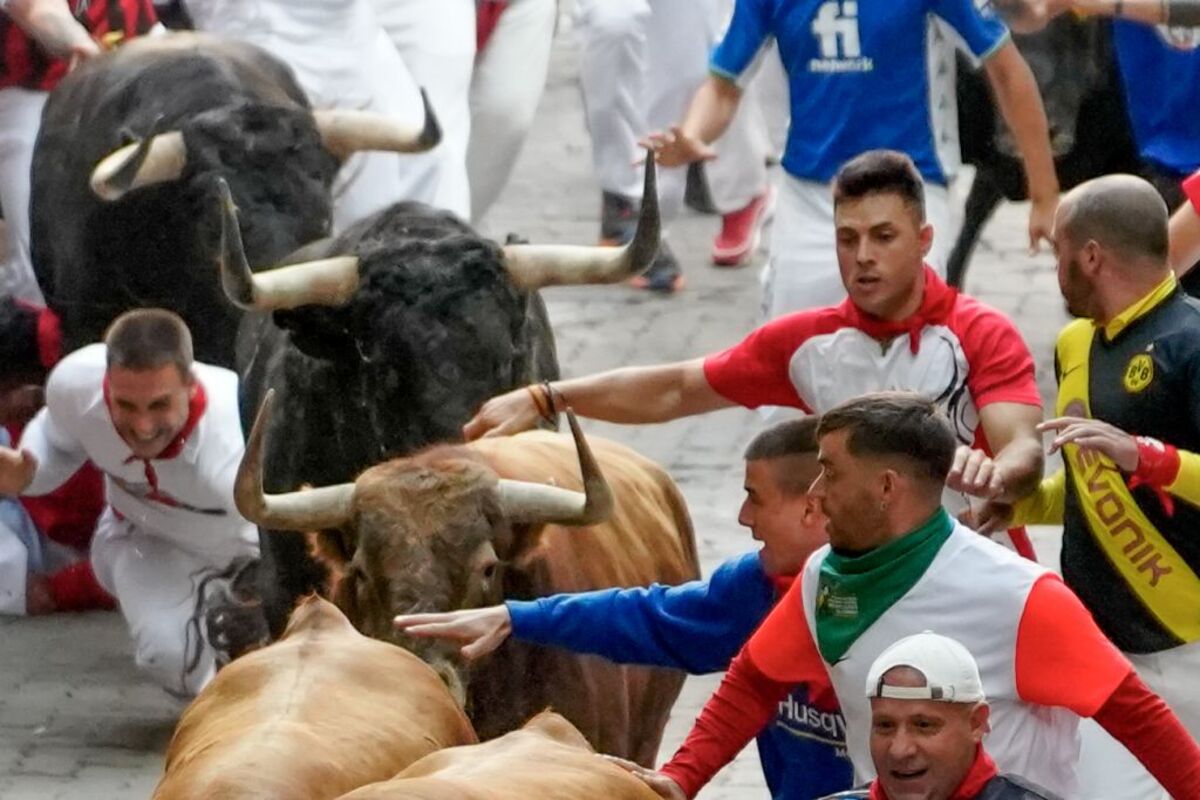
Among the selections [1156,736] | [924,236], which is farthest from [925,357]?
[1156,736]

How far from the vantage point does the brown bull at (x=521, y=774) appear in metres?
4.50

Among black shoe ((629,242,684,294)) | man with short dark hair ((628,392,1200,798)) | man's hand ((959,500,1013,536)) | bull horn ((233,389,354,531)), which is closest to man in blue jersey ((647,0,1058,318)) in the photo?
bull horn ((233,389,354,531))

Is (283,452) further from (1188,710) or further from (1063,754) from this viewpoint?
(1063,754)

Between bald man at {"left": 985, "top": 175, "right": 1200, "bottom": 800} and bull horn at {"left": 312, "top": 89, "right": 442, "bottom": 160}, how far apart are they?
14.1ft

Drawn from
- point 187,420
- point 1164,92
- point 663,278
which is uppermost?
point 1164,92

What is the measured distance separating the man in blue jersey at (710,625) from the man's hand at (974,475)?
0.32 metres

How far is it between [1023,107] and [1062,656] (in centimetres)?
415

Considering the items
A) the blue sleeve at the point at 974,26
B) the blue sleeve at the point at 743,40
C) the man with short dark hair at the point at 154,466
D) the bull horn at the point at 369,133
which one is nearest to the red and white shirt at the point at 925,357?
the blue sleeve at the point at 974,26

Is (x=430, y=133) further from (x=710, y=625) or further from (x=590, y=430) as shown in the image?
(x=710, y=625)

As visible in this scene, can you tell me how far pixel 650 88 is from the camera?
1464 centimetres

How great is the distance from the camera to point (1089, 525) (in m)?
6.55

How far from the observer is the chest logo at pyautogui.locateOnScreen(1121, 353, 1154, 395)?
6402 millimetres

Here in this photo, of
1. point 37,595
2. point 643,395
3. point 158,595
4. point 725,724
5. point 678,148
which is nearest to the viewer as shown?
point 725,724

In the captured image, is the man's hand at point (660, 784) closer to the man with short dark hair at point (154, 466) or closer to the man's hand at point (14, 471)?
the man with short dark hair at point (154, 466)
